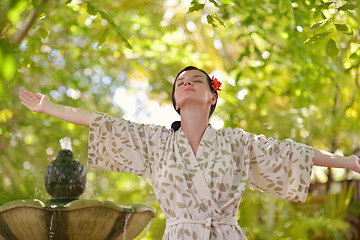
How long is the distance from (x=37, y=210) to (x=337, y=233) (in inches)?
196

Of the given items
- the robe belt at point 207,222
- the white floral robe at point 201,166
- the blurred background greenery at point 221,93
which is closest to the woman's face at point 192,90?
the white floral robe at point 201,166

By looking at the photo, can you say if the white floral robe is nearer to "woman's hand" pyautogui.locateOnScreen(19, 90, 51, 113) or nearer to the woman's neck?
the woman's neck

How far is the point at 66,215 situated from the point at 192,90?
92 cm

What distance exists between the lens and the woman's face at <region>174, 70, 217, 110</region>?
215cm

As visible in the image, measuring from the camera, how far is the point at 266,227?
5.97 m

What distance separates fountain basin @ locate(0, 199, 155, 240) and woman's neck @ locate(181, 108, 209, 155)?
57 cm

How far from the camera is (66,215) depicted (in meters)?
2.18

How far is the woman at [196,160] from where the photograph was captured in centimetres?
192

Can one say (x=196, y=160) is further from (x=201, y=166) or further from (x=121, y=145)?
(x=121, y=145)

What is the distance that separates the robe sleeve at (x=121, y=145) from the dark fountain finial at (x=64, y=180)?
1.60ft

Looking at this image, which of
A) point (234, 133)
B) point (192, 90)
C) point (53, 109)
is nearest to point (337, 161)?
point (234, 133)

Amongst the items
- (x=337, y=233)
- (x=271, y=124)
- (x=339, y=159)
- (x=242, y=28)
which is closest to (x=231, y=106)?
(x=271, y=124)

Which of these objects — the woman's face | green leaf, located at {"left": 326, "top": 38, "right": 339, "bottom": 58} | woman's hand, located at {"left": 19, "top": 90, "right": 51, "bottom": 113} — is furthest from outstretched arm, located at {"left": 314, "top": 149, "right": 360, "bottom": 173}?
woman's hand, located at {"left": 19, "top": 90, "right": 51, "bottom": 113}

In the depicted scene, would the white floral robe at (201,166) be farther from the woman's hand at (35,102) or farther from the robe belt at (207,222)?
the woman's hand at (35,102)
